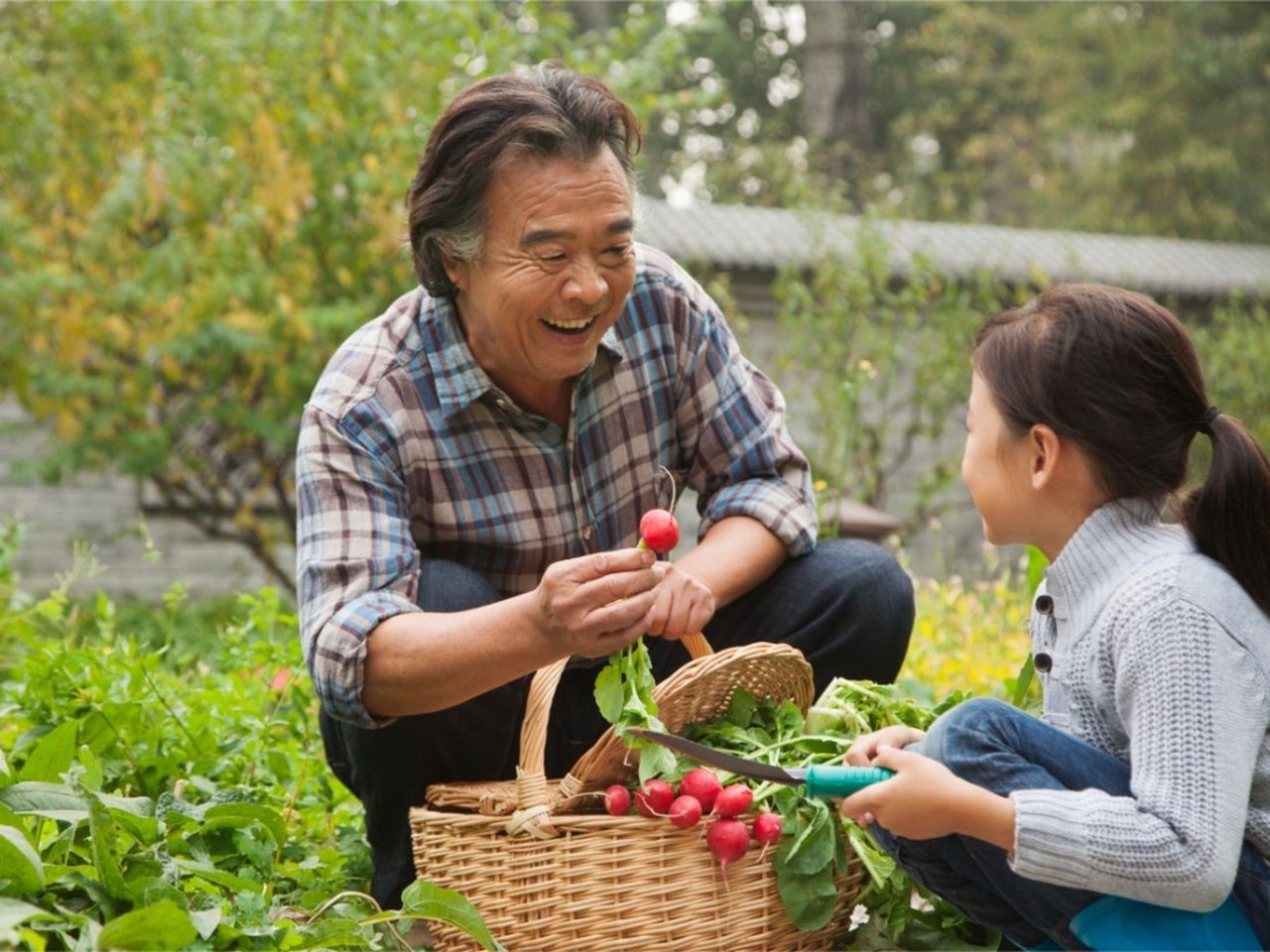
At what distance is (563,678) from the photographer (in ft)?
8.17

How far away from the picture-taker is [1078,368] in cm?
185

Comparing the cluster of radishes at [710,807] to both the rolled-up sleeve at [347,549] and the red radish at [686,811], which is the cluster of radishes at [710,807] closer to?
the red radish at [686,811]

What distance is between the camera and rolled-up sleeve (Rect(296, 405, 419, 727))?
2.16m

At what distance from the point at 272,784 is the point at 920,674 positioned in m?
1.92

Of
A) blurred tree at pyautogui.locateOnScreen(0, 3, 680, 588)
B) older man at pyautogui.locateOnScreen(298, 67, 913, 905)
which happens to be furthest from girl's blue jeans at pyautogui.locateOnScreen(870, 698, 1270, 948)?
blurred tree at pyautogui.locateOnScreen(0, 3, 680, 588)

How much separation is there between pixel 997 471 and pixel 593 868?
738 millimetres

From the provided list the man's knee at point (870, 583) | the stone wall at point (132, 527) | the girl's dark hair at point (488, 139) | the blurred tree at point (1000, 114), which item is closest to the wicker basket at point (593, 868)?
the man's knee at point (870, 583)

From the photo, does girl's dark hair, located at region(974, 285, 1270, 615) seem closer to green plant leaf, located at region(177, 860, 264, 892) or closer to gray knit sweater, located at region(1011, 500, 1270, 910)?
gray knit sweater, located at region(1011, 500, 1270, 910)

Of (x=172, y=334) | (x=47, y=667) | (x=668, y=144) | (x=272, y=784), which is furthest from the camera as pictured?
(x=668, y=144)

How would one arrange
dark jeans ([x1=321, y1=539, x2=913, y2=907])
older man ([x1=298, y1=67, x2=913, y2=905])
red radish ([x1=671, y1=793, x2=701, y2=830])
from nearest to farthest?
red radish ([x1=671, y1=793, x2=701, y2=830]) < older man ([x1=298, y1=67, x2=913, y2=905]) < dark jeans ([x1=321, y1=539, x2=913, y2=907])

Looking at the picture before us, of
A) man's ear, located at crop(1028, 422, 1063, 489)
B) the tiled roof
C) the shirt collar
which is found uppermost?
the shirt collar

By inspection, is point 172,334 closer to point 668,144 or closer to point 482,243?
point 482,243

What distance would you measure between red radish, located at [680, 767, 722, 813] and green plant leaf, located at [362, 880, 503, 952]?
32 centimetres

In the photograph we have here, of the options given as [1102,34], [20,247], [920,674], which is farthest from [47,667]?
[1102,34]
